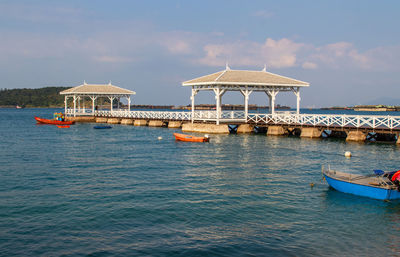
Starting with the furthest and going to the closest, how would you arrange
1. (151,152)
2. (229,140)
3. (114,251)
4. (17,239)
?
(229,140)
(151,152)
(17,239)
(114,251)

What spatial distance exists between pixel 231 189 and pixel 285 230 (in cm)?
557

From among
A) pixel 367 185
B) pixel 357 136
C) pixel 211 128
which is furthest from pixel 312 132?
pixel 367 185

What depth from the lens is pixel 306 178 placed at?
20.1m

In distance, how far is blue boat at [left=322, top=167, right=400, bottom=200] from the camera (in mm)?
15742

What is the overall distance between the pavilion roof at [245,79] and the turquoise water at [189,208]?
16.1m

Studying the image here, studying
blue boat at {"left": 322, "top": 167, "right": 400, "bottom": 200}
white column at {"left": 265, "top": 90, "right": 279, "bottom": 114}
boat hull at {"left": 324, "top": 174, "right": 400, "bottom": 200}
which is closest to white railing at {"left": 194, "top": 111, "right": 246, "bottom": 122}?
white column at {"left": 265, "top": 90, "right": 279, "bottom": 114}

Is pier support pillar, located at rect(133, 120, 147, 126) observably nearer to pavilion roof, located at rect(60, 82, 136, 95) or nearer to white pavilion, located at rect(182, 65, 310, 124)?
pavilion roof, located at rect(60, 82, 136, 95)

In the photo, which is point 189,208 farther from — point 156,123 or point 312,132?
point 156,123

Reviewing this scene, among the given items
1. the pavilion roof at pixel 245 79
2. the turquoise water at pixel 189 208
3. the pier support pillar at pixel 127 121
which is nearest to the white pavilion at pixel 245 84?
the pavilion roof at pixel 245 79

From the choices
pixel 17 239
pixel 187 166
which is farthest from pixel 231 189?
pixel 17 239

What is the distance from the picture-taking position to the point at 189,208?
47.6 feet

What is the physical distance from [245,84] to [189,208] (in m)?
29.2

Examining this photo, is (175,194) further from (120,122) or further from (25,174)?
(120,122)

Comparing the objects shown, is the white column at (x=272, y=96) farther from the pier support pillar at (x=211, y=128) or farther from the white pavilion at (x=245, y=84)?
the pier support pillar at (x=211, y=128)
